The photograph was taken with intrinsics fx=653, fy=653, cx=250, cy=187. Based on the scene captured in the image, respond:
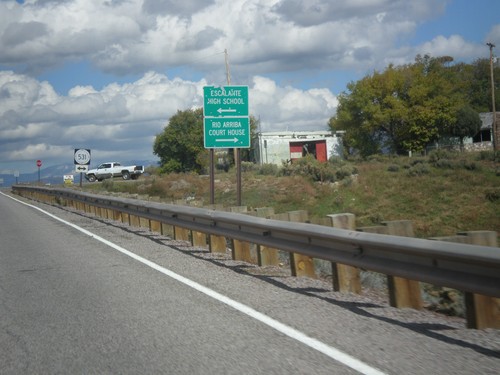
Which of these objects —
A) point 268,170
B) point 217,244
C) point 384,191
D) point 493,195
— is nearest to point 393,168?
point 384,191

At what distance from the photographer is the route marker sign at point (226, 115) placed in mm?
20266

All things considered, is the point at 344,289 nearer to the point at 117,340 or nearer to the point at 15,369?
the point at 117,340

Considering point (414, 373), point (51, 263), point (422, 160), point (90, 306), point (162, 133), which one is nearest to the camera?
point (414, 373)

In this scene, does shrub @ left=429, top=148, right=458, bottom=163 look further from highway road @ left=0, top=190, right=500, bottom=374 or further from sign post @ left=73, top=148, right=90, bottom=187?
highway road @ left=0, top=190, right=500, bottom=374

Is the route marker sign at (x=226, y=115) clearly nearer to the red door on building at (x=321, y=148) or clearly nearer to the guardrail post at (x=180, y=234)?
the guardrail post at (x=180, y=234)

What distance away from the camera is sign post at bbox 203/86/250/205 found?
66.5ft

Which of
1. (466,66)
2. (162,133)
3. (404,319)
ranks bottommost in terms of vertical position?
(404,319)

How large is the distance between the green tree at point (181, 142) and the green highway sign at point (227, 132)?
7383cm

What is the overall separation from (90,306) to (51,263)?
14.2ft

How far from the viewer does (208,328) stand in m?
6.88

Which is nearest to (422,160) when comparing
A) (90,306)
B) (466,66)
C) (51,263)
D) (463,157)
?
(463,157)

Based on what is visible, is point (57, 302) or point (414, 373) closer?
point (414, 373)

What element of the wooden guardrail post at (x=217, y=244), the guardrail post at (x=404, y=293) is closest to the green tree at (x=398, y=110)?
the wooden guardrail post at (x=217, y=244)

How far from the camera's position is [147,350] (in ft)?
20.1
